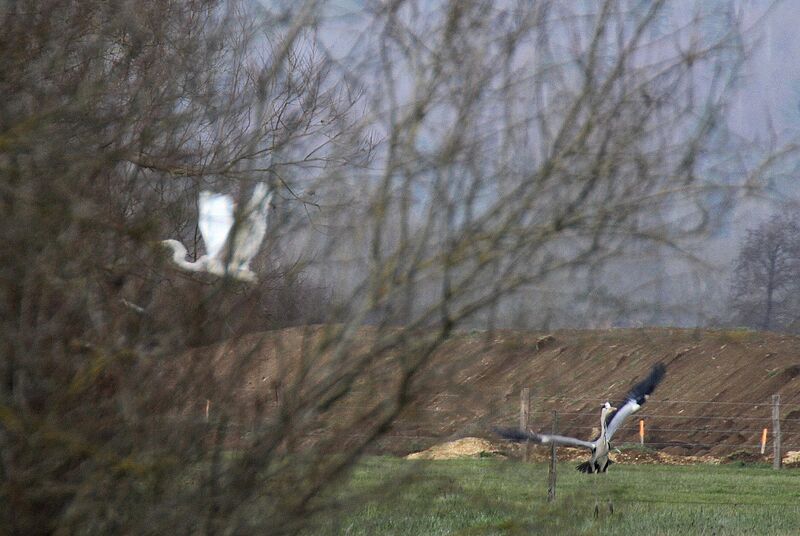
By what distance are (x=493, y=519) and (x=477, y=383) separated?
0.53 meters

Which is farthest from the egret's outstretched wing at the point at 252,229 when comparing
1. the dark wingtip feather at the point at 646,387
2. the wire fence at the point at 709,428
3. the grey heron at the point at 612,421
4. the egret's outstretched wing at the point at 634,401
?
the wire fence at the point at 709,428

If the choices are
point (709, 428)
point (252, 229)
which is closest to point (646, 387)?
point (252, 229)

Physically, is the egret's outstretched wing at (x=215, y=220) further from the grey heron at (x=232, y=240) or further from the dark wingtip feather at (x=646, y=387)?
the dark wingtip feather at (x=646, y=387)

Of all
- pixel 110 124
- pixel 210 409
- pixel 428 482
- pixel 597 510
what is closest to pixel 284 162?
pixel 110 124

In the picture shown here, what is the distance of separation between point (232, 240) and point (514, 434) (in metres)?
0.94

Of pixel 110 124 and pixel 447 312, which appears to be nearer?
pixel 447 312

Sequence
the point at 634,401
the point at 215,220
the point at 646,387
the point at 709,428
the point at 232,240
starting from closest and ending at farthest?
the point at 232,240
the point at 215,220
the point at 634,401
the point at 646,387
the point at 709,428

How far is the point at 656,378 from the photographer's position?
35.8 ft

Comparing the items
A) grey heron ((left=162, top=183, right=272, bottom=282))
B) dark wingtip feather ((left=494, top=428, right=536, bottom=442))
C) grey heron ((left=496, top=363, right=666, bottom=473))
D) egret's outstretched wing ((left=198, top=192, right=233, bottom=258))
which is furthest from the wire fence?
grey heron ((left=162, top=183, right=272, bottom=282))

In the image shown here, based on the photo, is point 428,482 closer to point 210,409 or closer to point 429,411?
point 429,411

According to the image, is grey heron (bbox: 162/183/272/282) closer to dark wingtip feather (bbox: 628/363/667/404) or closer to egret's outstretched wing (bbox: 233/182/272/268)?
egret's outstretched wing (bbox: 233/182/272/268)

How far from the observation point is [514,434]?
315cm

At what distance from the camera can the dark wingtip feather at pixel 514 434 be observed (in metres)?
3.03

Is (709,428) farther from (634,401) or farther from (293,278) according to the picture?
(293,278)
